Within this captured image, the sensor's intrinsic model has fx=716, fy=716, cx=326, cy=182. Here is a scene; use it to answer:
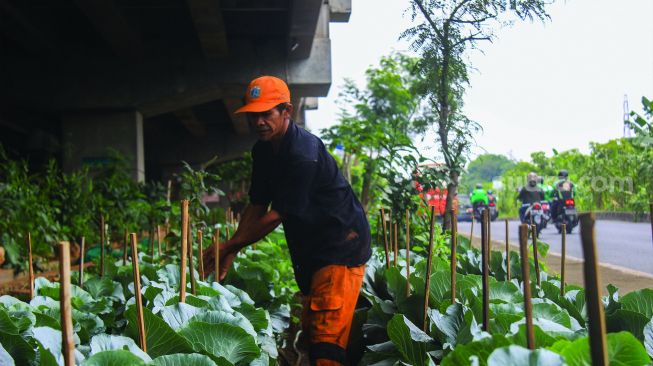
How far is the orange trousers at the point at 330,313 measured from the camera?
10.8ft

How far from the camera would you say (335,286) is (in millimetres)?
3309

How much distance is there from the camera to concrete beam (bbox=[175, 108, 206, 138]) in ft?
55.4

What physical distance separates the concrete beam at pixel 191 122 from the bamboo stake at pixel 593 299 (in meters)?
15.7

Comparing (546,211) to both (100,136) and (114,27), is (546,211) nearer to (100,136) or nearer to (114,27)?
(100,136)

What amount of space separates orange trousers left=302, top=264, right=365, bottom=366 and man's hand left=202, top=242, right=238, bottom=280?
43 centimetres

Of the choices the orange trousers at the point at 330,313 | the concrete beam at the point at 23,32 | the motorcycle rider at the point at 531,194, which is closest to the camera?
the orange trousers at the point at 330,313

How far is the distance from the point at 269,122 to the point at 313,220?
495mm

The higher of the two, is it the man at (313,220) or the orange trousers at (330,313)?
the man at (313,220)

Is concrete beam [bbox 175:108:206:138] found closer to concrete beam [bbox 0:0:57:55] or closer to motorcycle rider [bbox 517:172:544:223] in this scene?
concrete beam [bbox 0:0:57:55]

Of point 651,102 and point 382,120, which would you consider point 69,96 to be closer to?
point 382,120

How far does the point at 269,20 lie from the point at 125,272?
7.68 meters

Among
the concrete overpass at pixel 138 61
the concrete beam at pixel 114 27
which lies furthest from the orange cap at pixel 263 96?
the concrete overpass at pixel 138 61

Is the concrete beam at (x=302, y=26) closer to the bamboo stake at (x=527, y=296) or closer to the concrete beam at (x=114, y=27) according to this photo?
the concrete beam at (x=114, y=27)

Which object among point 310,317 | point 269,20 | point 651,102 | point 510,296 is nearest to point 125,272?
point 310,317
